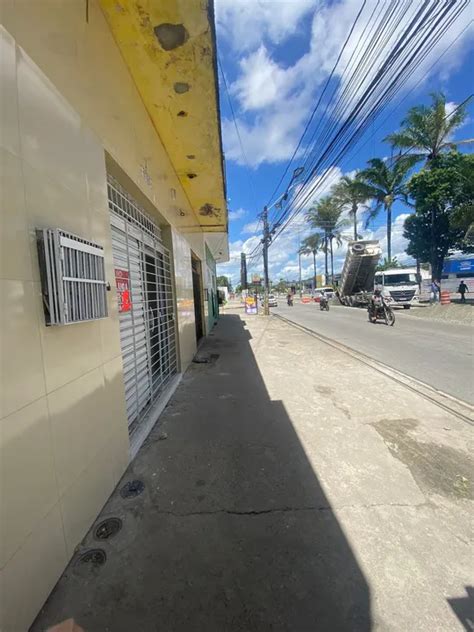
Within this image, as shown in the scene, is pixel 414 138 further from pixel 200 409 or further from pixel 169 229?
pixel 200 409

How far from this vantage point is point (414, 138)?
1886 cm

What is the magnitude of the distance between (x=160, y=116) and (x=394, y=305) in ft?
66.9

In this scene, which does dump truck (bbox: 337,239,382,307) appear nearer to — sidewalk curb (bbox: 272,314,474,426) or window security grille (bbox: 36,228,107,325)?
sidewalk curb (bbox: 272,314,474,426)

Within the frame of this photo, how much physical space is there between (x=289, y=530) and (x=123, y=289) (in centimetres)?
266

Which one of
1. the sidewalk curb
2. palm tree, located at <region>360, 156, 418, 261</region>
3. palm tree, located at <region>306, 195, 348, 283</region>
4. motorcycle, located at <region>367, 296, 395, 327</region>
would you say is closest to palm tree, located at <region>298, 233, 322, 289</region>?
palm tree, located at <region>306, 195, 348, 283</region>

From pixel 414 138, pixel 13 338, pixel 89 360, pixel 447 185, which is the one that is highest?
pixel 414 138

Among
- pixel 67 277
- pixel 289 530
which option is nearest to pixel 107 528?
pixel 289 530

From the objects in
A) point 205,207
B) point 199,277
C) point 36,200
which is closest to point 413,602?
point 36,200

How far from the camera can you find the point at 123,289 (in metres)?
3.17

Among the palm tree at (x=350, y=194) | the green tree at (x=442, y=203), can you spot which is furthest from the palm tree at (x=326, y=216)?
the green tree at (x=442, y=203)

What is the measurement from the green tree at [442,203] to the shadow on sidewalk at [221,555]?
18613 mm

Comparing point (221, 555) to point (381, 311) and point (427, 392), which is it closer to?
point (427, 392)

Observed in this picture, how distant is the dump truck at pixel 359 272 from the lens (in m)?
17.6

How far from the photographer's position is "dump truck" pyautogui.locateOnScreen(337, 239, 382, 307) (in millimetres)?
17625
